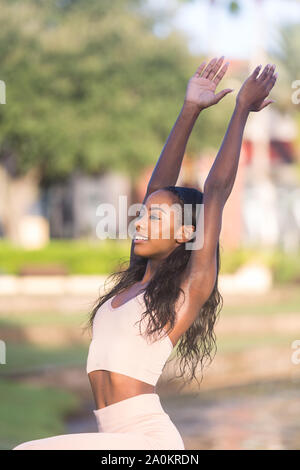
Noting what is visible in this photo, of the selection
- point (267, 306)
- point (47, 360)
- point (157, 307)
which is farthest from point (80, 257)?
point (157, 307)

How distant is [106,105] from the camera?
25.2m

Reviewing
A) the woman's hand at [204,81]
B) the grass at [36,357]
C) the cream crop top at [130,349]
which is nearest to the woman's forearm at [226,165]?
the woman's hand at [204,81]

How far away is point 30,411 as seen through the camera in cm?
916

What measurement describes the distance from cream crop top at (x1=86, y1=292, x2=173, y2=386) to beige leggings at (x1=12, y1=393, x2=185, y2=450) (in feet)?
0.26

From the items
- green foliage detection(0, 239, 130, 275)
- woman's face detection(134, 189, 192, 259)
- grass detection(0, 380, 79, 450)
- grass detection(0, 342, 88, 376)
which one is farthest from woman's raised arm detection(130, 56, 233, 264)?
green foliage detection(0, 239, 130, 275)

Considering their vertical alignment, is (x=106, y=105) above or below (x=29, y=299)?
above

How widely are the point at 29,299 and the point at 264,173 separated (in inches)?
675

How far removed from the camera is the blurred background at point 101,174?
14195 millimetres

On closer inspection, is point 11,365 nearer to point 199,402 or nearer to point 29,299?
point 199,402

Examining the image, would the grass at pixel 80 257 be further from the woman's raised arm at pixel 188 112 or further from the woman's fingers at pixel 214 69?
the woman's fingers at pixel 214 69

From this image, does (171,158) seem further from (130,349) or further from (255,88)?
(130,349)

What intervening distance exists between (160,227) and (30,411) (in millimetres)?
6752

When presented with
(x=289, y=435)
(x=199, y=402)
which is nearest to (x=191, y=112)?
(x=289, y=435)

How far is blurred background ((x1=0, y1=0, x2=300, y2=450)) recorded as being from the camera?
1420 cm
